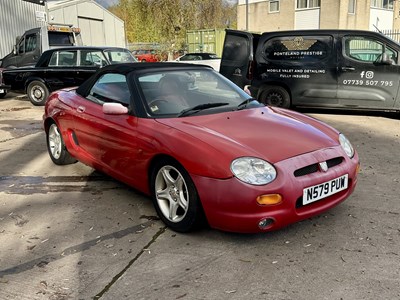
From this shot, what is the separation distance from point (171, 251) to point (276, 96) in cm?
642

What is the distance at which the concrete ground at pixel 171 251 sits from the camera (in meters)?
2.69

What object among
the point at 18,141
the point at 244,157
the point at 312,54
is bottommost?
the point at 18,141

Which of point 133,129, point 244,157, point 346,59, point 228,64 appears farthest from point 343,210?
point 228,64

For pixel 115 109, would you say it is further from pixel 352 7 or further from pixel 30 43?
pixel 352 7

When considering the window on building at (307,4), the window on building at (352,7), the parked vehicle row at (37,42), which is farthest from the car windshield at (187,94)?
the window on building at (352,7)

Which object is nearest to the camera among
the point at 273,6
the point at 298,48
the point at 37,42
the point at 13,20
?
the point at 298,48


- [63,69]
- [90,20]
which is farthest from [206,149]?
[90,20]

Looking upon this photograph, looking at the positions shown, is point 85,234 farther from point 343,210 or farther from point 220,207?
point 343,210

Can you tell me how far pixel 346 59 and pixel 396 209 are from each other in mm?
5188

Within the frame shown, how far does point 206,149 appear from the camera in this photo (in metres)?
3.14

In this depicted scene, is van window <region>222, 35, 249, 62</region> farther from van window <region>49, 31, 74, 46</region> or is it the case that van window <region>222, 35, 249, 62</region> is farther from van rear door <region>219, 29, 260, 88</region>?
van window <region>49, 31, 74, 46</region>

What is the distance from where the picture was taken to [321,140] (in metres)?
3.50

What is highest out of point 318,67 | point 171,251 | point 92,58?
point 92,58

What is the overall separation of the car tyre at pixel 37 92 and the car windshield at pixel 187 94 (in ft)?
27.6
